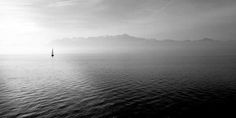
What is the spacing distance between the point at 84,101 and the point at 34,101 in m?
13.5

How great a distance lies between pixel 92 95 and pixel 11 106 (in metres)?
19.9

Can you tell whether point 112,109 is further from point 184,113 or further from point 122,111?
point 184,113

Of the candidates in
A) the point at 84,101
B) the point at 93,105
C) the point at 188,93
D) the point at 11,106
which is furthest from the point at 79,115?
the point at 188,93

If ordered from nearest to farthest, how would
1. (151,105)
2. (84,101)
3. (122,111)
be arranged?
(122,111), (151,105), (84,101)

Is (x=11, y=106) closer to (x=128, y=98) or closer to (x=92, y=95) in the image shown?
(x=92, y=95)

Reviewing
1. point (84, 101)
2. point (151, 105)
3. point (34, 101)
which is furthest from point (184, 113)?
point (34, 101)

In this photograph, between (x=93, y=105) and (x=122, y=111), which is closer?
(x=122, y=111)

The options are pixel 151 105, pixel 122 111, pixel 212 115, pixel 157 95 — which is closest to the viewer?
pixel 212 115

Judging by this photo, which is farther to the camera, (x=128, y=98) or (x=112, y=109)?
(x=128, y=98)

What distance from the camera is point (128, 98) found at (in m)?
38.6

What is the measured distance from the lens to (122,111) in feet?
98.9

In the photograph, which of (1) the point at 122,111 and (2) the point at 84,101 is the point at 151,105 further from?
(2) the point at 84,101

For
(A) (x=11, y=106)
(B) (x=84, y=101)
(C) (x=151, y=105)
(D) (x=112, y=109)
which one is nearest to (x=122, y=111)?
(D) (x=112, y=109)

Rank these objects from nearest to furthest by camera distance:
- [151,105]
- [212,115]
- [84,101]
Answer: [212,115]
[151,105]
[84,101]
